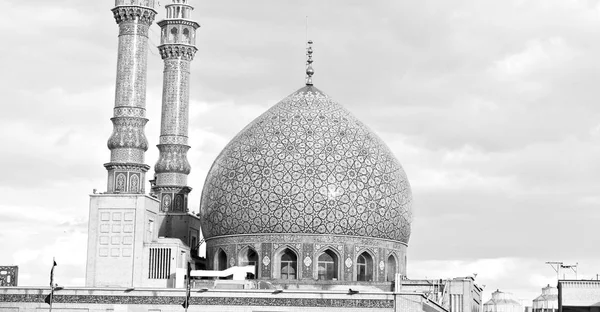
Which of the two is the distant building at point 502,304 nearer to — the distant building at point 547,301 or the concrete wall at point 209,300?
the distant building at point 547,301

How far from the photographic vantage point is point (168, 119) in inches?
1318

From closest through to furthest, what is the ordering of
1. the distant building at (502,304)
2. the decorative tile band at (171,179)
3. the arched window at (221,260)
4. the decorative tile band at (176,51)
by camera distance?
1. the arched window at (221,260)
2. the decorative tile band at (171,179)
3. the decorative tile band at (176,51)
4. the distant building at (502,304)

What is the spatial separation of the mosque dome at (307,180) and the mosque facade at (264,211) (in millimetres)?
30

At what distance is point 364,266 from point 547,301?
54.0ft

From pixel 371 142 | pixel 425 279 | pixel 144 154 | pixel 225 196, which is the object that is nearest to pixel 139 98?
pixel 144 154

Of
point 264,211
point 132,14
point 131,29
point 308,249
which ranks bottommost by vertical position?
point 308,249

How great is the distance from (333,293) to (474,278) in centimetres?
710

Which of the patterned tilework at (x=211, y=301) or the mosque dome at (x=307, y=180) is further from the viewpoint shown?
the mosque dome at (x=307, y=180)

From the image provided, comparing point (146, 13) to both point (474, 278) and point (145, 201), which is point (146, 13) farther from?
point (474, 278)

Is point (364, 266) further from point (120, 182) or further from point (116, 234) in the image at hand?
point (120, 182)

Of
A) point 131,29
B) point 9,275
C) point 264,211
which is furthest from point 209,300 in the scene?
point 131,29

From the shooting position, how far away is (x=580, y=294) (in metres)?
29.0

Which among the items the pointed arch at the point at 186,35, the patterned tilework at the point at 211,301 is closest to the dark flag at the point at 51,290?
the patterned tilework at the point at 211,301

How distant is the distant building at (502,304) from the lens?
4819 centimetres
